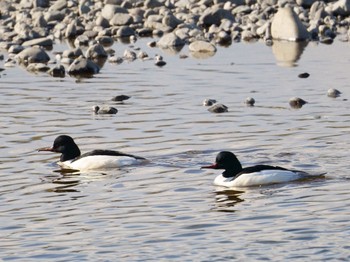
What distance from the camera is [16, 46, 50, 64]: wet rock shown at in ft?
107

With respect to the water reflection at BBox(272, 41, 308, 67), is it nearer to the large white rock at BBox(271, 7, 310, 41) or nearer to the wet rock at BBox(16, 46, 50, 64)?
the large white rock at BBox(271, 7, 310, 41)

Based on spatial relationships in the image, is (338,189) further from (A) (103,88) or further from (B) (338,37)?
(B) (338,37)

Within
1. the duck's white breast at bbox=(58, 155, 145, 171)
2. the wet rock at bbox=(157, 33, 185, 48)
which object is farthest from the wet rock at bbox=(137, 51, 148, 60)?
the duck's white breast at bbox=(58, 155, 145, 171)

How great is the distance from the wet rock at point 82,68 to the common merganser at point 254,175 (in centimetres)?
1192

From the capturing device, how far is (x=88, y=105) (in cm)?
2627

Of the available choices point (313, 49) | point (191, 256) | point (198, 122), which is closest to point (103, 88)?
point (198, 122)

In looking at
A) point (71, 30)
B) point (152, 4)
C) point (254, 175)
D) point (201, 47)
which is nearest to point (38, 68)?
point (201, 47)

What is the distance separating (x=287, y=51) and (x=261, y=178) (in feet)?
48.9

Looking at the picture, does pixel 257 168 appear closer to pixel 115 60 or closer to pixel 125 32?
pixel 115 60

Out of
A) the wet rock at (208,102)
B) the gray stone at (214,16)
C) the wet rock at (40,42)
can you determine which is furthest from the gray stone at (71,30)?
the wet rock at (208,102)

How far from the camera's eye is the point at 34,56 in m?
32.6

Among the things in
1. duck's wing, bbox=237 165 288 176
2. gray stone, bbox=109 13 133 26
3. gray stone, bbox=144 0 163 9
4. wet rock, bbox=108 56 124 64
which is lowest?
duck's wing, bbox=237 165 288 176

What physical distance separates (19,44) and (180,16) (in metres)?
5.75

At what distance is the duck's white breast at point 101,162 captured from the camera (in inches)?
788
